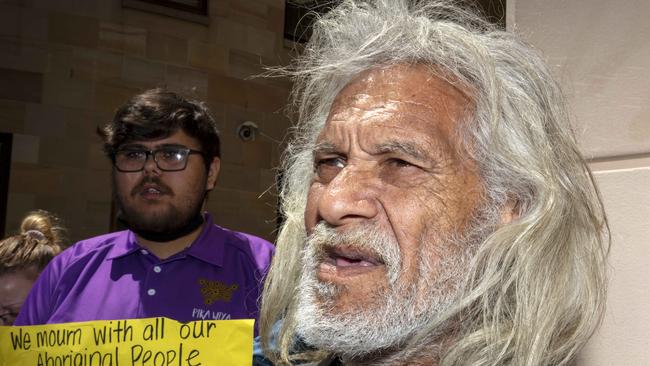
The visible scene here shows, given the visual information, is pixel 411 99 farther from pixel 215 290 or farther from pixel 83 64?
pixel 83 64

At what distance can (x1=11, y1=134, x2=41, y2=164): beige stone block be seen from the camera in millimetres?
7922

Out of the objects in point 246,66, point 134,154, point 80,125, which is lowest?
point 134,154

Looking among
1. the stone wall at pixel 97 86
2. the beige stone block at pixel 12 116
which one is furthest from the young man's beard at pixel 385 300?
the beige stone block at pixel 12 116

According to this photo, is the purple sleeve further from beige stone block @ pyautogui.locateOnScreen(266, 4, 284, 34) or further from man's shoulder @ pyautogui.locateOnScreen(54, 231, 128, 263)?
beige stone block @ pyautogui.locateOnScreen(266, 4, 284, 34)

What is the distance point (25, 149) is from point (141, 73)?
1484 mm

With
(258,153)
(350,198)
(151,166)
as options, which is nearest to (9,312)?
(151,166)

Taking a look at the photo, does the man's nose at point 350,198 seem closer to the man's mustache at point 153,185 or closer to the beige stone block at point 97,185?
the man's mustache at point 153,185

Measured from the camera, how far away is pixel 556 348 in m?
1.70

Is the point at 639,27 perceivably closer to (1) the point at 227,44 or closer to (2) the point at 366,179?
(2) the point at 366,179

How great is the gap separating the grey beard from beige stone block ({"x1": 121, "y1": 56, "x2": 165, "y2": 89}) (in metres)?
7.27

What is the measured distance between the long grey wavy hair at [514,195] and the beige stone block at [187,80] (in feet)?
23.2

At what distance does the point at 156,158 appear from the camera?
2863 millimetres

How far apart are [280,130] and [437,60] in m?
8.23

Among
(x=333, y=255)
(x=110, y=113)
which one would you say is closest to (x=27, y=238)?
(x=333, y=255)
